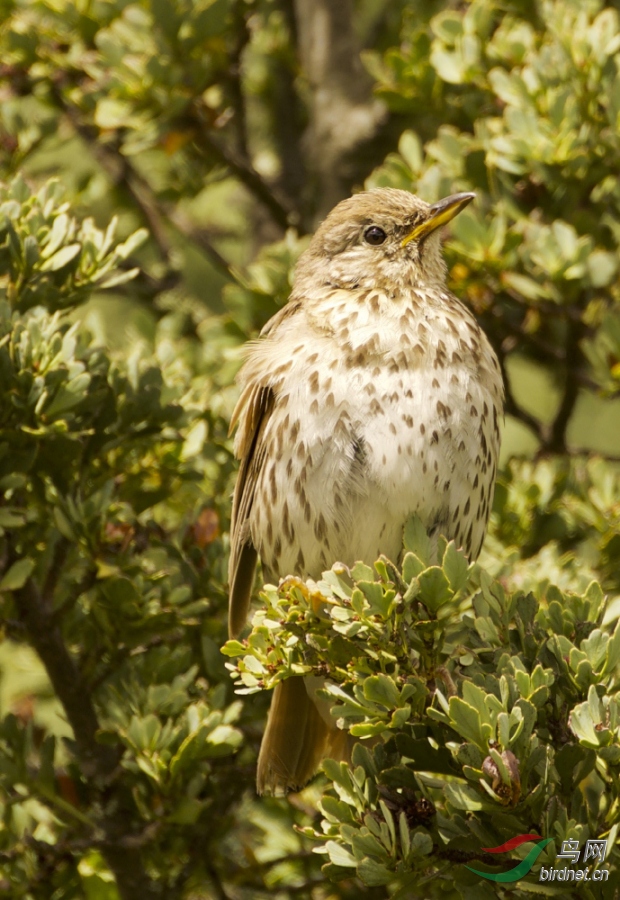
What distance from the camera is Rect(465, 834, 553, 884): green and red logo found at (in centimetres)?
218

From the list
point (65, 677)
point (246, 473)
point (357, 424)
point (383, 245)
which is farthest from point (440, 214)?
point (65, 677)

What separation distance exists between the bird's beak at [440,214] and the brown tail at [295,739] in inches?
52.4

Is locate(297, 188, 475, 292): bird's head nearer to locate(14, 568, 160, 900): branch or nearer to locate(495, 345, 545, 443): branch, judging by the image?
locate(495, 345, 545, 443): branch

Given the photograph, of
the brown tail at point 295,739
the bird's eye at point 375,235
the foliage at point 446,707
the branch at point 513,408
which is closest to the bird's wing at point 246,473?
the brown tail at point 295,739

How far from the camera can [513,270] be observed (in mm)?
3551

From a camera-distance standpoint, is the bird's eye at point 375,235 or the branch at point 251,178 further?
the branch at point 251,178

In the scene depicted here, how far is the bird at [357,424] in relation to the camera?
3064mm

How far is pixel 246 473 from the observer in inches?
135

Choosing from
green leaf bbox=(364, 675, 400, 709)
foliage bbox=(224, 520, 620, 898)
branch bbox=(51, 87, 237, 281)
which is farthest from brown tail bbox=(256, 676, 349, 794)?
branch bbox=(51, 87, 237, 281)

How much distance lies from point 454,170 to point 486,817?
2.07m

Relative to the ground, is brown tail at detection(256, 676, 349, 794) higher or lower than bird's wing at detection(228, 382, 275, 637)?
lower

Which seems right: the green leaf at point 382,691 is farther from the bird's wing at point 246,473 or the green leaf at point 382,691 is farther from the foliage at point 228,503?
the bird's wing at point 246,473

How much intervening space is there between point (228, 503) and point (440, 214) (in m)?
1.08

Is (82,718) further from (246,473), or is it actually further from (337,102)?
(337,102)
